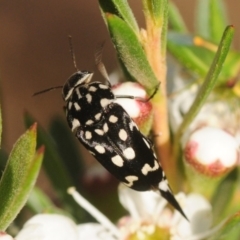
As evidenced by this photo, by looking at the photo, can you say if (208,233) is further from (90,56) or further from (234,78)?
(90,56)

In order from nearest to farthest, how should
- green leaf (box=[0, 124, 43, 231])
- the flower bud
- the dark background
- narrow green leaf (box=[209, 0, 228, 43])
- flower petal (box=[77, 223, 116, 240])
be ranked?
green leaf (box=[0, 124, 43, 231]) < the flower bud < flower petal (box=[77, 223, 116, 240]) < narrow green leaf (box=[209, 0, 228, 43]) < the dark background

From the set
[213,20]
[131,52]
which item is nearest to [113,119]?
[131,52]

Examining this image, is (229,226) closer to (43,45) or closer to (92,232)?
(92,232)

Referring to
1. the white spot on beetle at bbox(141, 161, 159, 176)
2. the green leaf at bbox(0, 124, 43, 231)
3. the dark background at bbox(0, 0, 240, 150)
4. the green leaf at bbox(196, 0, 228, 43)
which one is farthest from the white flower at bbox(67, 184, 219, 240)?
the dark background at bbox(0, 0, 240, 150)

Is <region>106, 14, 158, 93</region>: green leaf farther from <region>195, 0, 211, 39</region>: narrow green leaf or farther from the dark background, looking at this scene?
the dark background

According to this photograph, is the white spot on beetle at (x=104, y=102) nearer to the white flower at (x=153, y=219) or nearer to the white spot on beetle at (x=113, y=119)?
the white spot on beetle at (x=113, y=119)

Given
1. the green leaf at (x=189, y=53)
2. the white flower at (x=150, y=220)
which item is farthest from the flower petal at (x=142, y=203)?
the green leaf at (x=189, y=53)
